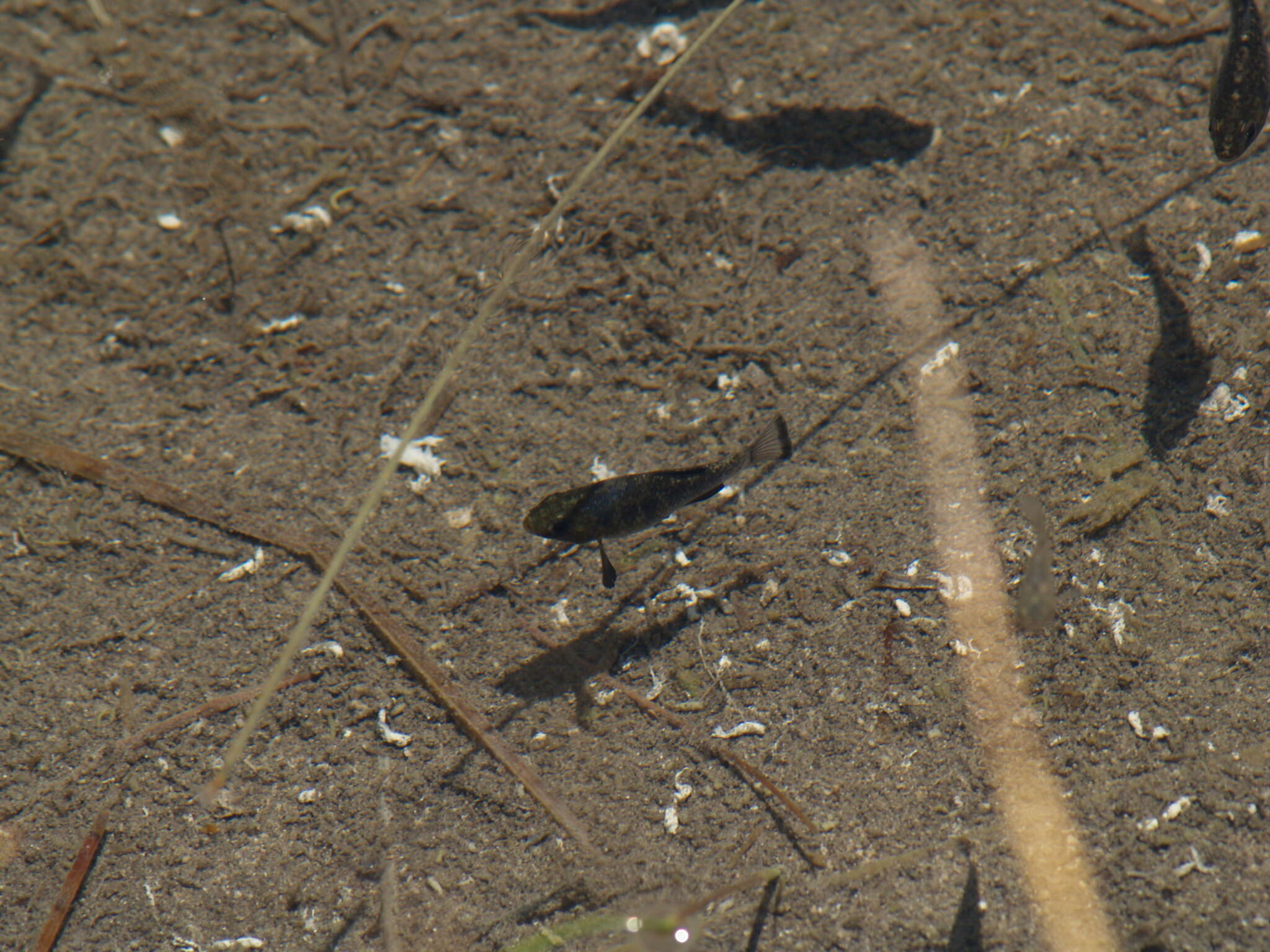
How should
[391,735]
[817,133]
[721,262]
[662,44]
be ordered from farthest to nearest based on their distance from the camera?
[662,44] → [817,133] → [721,262] → [391,735]

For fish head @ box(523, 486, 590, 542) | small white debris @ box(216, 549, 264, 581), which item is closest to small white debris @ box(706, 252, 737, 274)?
fish head @ box(523, 486, 590, 542)

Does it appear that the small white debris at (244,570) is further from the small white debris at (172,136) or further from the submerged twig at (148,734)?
the small white debris at (172,136)

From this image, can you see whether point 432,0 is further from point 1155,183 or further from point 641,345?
point 1155,183

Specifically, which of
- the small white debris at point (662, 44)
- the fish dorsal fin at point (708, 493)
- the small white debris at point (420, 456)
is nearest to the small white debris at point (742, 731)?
the fish dorsal fin at point (708, 493)

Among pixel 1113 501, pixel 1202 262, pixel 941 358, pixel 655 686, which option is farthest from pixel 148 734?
pixel 1202 262

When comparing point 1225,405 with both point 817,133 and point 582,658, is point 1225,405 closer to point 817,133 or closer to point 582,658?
point 817,133

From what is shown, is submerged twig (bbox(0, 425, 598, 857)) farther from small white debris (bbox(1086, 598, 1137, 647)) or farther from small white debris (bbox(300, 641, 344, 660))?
small white debris (bbox(1086, 598, 1137, 647))
